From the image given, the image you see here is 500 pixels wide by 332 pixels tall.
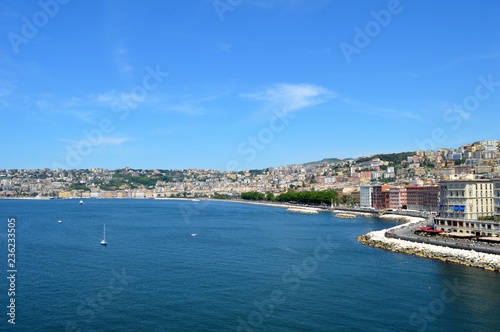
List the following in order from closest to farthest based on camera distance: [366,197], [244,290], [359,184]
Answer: [244,290] < [366,197] < [359,184]

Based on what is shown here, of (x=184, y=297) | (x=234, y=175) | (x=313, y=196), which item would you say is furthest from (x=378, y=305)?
(x=234, y=175)

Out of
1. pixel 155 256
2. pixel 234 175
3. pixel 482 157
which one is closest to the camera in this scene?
pixel 155 256

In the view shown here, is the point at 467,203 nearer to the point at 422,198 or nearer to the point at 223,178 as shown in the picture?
the point at 422,198

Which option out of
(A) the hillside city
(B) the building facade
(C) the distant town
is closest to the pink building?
(C) the distant town

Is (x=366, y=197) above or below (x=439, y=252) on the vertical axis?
above

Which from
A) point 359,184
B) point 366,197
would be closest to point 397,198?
point 366,197

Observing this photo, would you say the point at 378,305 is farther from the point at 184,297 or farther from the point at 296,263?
the point at 296,263
